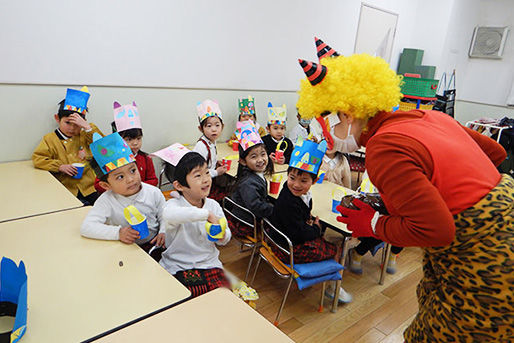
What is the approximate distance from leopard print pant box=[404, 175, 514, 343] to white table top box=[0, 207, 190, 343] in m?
1.01

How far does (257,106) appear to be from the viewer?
4.56m

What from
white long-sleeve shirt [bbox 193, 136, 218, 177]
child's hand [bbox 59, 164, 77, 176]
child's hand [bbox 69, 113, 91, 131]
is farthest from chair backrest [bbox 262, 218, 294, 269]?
child's hand [bbox 69, 113, 91, 131]

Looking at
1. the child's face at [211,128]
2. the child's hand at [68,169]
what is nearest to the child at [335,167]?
the child's face at [211,128]

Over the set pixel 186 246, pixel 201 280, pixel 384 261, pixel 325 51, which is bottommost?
pixel 384 261

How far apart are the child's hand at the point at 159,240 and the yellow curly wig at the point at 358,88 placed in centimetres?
121

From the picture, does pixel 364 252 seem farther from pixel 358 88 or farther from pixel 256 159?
pixel 358 88

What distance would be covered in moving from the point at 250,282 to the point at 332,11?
436 cm

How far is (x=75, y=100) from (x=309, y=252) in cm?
231

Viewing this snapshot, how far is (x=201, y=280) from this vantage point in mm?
1674

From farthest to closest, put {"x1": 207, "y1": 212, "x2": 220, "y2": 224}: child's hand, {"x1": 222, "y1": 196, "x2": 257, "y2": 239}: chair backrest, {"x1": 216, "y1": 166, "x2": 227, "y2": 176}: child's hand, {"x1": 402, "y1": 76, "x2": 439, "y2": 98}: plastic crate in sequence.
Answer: {"x1": 402, "y1": 76, "x2": 439, "y2": 98}: plastic crate, {"x1": 216, "y1": 166, "x2": 227, "y2": 176}: child's hand, {"x1": 222, "y1": 196, "x2": 257, "y2": 239}: chair backrest, {"x1": 207, "y1": 212, "x2": 220, "y2": 224}: child's hand

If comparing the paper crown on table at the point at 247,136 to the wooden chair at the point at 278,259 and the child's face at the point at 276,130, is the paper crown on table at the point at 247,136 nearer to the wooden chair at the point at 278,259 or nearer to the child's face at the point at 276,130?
the wooden chair at the point at 278,259

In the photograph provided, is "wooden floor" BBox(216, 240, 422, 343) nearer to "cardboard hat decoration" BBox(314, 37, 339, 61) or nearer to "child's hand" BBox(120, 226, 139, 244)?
"child's hand" BBox(120, 226, 139, 244)

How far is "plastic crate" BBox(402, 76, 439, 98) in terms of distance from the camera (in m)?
5.36

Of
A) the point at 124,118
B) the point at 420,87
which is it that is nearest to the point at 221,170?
the point at 124,118
